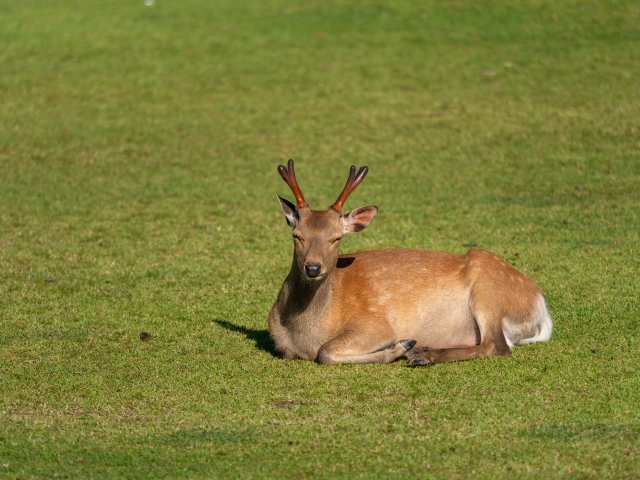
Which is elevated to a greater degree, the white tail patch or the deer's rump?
the deer's rump

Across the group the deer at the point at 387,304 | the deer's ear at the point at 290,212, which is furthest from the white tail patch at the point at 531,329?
the deer's ear at the point at 290,212

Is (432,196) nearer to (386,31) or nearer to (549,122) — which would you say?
Result: (549,122)

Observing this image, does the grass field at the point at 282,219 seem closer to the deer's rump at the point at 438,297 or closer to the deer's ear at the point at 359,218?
the deer's rump at the point at 438,297

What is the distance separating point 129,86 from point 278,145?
12.5 feet

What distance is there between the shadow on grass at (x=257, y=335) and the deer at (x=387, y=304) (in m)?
0.19

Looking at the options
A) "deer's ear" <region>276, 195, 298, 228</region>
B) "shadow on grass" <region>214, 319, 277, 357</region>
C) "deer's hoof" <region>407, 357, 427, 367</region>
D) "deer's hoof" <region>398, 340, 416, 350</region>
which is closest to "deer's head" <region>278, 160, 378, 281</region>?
"deer's ear" <region>276, 195, 298, 228</region>

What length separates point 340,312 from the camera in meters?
7.55

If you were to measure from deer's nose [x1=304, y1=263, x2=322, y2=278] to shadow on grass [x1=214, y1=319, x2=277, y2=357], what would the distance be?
762 millimetres

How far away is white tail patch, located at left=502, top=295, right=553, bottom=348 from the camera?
7488mm

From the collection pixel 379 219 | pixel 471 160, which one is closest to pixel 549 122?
pixel 471 160

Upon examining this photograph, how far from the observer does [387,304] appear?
758 cm

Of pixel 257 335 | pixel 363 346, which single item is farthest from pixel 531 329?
pixel 257 335

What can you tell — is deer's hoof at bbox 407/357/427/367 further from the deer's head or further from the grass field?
the deer's head

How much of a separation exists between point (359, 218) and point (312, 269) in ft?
2.80
